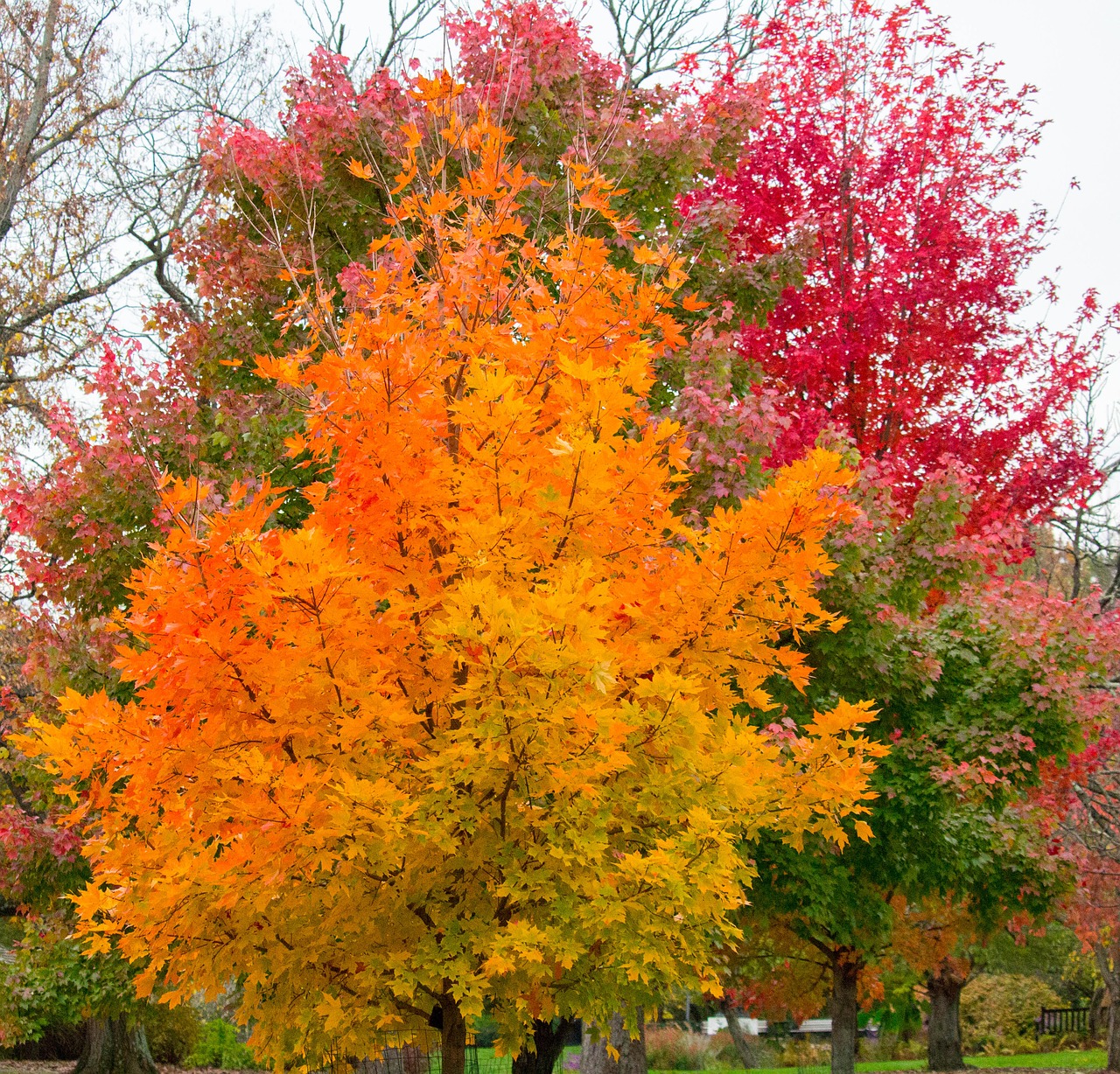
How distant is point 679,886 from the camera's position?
4004mm

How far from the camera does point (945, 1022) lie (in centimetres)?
2398

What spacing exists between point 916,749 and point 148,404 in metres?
7.60

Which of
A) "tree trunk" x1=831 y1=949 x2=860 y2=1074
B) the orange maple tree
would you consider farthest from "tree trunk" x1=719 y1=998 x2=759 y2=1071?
the orange maple tree

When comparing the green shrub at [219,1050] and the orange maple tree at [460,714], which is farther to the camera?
the green shrub at [219,1050]

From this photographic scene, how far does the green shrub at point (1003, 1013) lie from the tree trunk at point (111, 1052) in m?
22.5

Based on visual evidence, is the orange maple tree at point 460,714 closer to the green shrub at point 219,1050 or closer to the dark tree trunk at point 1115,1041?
the green shrub at point 219,1050

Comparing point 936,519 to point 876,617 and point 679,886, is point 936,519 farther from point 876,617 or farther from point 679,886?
point 679,886

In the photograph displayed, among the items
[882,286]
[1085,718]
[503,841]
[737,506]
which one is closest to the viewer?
[503,841]

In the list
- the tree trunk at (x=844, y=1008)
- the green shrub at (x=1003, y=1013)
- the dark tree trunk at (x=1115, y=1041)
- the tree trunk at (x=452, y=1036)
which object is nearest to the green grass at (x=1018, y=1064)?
the dark tree trunk at (x=1115, y=1041)

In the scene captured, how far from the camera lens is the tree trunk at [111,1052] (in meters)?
16.7

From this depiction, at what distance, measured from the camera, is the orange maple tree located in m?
4.06

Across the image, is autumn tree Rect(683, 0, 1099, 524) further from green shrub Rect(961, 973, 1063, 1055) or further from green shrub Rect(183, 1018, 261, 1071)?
green shrub Rect(961, 973, 1063, 1055)

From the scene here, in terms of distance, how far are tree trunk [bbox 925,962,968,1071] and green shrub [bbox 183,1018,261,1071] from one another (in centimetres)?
1441

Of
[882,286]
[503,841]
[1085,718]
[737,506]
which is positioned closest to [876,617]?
[737,506]
